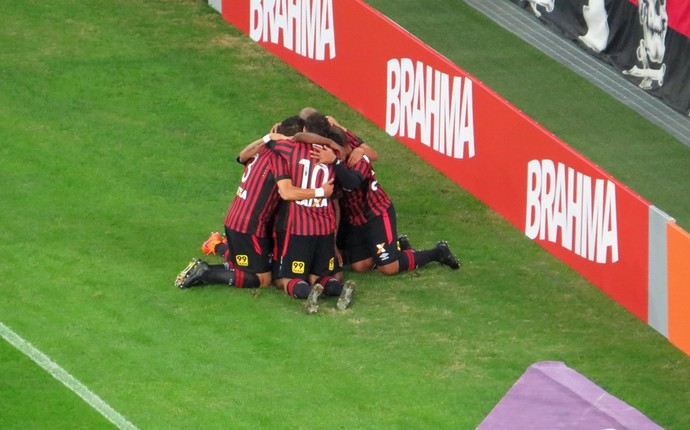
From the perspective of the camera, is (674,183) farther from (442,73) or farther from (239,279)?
(239,279)

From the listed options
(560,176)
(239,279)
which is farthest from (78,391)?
(560,176)

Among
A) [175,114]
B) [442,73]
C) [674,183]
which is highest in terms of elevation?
[442,73]

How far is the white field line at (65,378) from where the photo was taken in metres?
10.5

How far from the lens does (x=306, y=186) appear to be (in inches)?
486

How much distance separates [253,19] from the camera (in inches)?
642

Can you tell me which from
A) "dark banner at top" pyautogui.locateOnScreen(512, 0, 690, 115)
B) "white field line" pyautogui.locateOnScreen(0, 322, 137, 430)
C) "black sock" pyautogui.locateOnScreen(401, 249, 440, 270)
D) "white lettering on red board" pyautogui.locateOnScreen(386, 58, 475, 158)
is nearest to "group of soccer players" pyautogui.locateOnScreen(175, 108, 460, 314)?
"black sock" pyautogui.locateOnScreen(401, 249, 440, 270)

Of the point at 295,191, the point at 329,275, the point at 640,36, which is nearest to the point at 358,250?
the point at 329,275

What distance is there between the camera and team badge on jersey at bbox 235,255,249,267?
1252cm

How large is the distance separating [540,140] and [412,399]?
7.85 feet

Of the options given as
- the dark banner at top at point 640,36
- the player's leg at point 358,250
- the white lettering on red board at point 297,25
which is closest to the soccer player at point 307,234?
the player's leg at point 358,250

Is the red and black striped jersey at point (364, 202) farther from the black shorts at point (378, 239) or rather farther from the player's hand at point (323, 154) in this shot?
the player's hand at point (323, 154)

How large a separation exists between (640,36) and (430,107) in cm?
204

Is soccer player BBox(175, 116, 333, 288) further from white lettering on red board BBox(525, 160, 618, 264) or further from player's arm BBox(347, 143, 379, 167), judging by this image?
white lettering on red board BBox(525, 160, 618, 264)

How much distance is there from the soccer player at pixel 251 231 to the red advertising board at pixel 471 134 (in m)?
1.36
